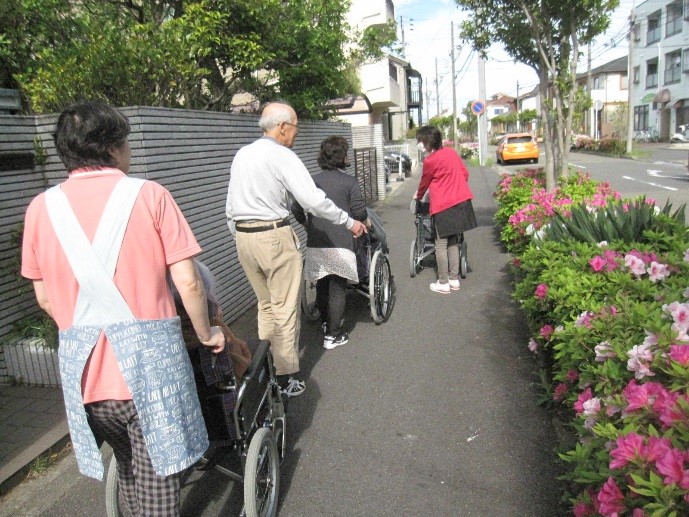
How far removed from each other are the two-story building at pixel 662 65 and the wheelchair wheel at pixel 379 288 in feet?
131

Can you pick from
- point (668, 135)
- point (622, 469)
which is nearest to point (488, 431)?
point (622, 469)

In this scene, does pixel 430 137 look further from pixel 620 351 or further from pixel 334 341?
pixel 620 351

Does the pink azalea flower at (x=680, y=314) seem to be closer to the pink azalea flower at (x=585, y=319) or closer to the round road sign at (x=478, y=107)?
the pink azalea flower at (x=585, y=319)

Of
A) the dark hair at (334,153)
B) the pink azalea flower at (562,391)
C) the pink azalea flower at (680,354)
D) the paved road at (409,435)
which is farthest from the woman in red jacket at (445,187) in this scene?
the pink azalea flower at (680,354)

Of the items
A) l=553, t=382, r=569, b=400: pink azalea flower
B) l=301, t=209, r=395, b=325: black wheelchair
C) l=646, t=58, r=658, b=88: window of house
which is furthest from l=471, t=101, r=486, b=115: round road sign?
l=646, t=58, r=658, b=88: window of house

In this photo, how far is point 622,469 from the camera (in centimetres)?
179

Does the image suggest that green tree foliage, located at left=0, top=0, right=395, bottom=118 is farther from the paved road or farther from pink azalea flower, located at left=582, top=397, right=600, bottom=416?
pink azalea flower, located at left=582, top=397, right=600, bottom=416

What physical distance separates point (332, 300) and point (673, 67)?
158 feet

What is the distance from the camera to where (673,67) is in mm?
42938

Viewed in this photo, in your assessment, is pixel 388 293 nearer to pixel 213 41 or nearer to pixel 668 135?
pixel 213 41

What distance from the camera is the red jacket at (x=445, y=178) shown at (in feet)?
19.5

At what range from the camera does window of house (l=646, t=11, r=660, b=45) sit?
44.6 metres

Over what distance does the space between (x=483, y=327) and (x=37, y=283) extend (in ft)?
13.2

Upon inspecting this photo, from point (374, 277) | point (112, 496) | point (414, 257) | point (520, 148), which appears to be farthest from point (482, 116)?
point (112, 496)
